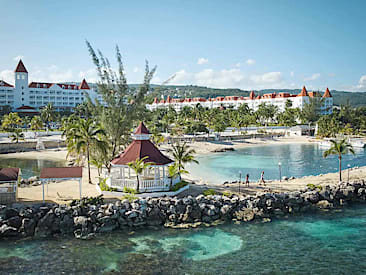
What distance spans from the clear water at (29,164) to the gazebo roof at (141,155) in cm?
1633

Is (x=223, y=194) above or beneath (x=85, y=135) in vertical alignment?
beneath

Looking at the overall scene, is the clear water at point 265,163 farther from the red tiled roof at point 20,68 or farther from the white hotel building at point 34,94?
the red tiled roof at point 20,68

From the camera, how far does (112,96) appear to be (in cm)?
2619

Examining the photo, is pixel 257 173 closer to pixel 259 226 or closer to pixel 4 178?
pixel 259 226

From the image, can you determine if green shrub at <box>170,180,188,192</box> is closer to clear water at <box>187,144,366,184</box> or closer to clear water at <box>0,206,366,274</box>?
clear water at <box>0,206,366,274</box>

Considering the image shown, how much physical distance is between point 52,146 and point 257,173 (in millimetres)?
33102

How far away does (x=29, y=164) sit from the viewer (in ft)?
131

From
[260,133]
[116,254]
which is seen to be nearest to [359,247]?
[116,254]

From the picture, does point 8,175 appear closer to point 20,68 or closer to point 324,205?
point 324,205

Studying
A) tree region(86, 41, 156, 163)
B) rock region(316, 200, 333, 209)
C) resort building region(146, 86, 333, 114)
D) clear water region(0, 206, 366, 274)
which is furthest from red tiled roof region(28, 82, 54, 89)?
rock region(316, 200, 333, 209)

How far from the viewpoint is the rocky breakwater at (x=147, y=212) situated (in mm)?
17656

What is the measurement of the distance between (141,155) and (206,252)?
27.7 feet

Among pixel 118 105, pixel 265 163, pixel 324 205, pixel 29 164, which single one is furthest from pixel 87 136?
pixel 265 163

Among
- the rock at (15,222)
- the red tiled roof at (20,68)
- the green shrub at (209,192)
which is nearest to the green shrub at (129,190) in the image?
the green shrub at (209,192)
